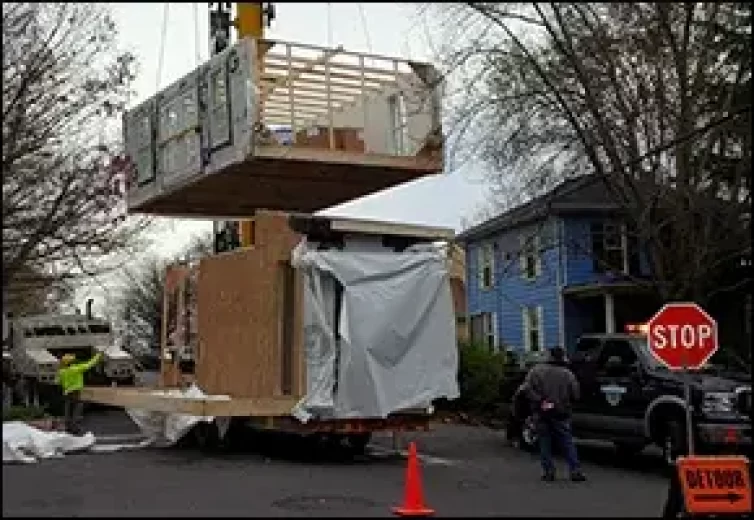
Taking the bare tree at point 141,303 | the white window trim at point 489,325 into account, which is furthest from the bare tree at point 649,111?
the bare tree at point 141,303

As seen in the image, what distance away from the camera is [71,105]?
73.7 ft

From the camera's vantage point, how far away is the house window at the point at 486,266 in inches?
1746

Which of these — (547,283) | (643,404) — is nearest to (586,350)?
(643,404)

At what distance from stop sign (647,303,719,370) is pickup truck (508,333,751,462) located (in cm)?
244

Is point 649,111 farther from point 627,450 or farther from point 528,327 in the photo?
point 528,327

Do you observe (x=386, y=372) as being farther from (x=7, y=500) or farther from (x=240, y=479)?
(x=7, y=500)

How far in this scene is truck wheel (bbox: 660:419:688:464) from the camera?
1541 centimetres

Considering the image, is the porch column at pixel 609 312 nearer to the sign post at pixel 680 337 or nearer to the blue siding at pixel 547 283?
the blue siding at pixel 547 283

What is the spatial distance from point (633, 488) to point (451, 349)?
168 inches

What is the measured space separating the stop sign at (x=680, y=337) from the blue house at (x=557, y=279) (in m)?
18.3

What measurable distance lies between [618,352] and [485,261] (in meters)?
27.7

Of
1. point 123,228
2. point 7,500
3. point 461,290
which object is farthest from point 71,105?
point 7,500

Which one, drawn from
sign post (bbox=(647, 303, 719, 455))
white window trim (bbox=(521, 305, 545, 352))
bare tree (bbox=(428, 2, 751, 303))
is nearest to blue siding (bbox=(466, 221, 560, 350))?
white window trim (bbox=(521, 305, 545, 352))

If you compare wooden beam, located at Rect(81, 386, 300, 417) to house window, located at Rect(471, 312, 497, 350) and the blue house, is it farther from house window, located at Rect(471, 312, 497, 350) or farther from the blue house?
house window, located at Rect(471, 312, 497, 350)
